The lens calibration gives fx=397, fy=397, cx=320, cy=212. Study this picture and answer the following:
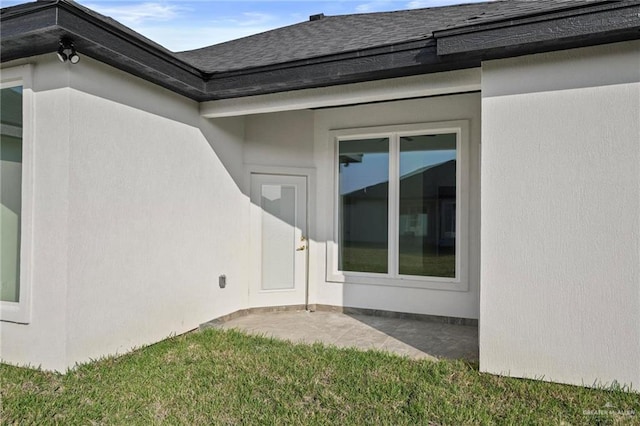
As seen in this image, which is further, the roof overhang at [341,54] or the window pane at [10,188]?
the window pane at [10,188]

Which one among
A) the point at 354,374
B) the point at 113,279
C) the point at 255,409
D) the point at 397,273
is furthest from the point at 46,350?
the point at 397,273

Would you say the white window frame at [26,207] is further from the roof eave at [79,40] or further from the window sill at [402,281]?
the window sill at [402,281]

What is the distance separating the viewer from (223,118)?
6.61m

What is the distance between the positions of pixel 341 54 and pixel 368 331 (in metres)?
3.94

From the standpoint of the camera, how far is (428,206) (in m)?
6.77

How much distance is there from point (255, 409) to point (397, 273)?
397 centimetres

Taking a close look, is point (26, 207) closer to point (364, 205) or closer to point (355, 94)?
point (355, 94)

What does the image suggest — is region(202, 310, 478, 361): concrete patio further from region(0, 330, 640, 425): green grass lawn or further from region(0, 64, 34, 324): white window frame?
region(0, 64, 34, 324): white window frame

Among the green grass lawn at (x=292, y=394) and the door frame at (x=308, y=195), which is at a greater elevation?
the door frame at (x=308, y=195)

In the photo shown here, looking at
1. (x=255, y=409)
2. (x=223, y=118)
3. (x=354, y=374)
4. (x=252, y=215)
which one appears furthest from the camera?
(x=252, y=215)

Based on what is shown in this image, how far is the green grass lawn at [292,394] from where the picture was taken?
11.1ft

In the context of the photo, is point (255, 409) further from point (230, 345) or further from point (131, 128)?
point (131, 128)

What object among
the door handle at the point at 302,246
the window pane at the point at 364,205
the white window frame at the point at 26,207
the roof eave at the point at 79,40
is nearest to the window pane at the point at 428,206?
the window pane at the point at 364,205

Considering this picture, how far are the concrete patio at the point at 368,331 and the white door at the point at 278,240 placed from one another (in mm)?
384
